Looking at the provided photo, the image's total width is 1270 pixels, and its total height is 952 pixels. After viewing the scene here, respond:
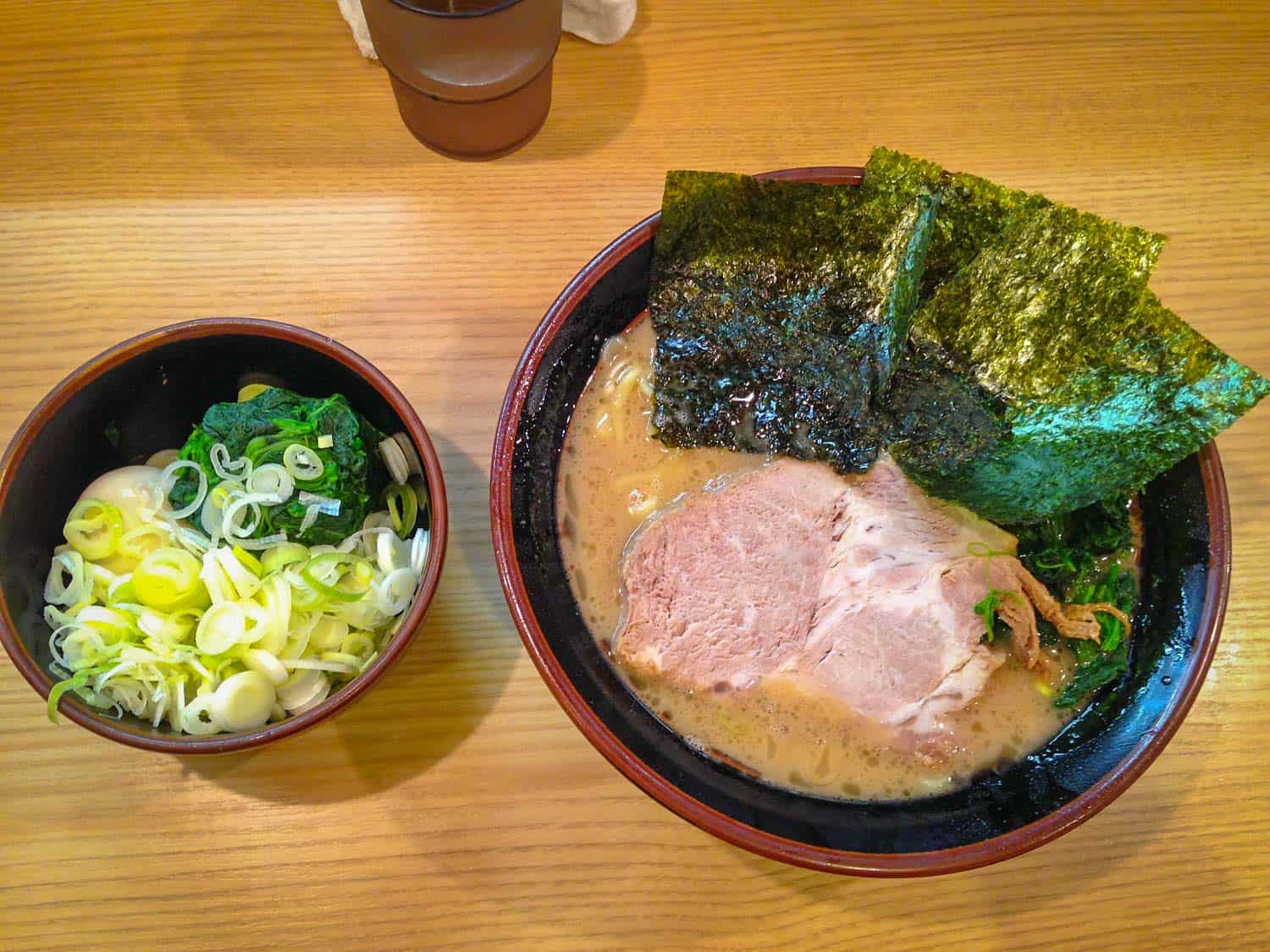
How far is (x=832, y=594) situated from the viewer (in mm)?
1525

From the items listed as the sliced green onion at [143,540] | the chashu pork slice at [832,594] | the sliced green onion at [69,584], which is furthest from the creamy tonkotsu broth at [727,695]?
the sliced green onion at [69,584]

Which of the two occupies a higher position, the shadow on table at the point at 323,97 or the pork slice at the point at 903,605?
the shadow on table at the point at 323,97

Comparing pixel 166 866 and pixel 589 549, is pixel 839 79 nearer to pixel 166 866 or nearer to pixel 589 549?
pixel 589 549

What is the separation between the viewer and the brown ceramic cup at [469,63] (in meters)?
1.48

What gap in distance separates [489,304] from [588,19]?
64 cm

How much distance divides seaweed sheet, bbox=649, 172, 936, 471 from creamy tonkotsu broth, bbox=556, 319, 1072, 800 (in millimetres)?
57

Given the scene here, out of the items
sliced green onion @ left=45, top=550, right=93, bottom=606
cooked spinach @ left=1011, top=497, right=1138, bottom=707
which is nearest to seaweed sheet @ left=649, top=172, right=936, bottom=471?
cooked spinach @ left=1011, top=497, right=1138, bottom=707

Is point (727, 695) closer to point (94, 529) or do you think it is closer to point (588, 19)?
point (94, 529)

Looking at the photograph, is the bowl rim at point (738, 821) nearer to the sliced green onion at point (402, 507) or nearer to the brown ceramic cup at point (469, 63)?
the sliced green onion at point (402, 507)

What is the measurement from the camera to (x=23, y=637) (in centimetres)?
123

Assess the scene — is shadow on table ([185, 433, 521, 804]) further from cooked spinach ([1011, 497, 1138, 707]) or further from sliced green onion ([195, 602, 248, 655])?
cooked spinach ([1011, 497, 1138, 707])

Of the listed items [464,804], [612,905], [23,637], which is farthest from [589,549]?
[23,637]

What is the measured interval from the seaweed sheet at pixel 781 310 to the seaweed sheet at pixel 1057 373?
87 mm

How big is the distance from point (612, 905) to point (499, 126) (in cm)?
140
